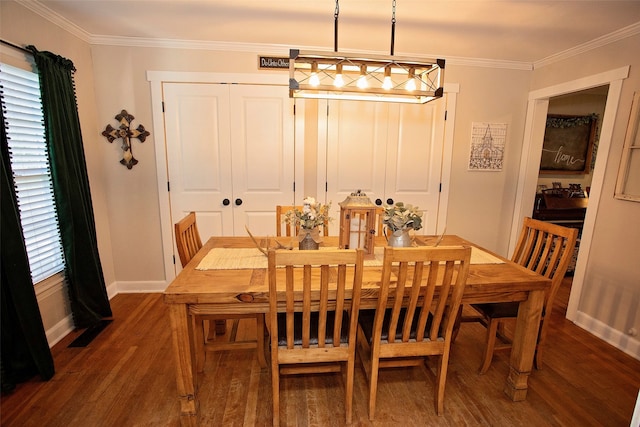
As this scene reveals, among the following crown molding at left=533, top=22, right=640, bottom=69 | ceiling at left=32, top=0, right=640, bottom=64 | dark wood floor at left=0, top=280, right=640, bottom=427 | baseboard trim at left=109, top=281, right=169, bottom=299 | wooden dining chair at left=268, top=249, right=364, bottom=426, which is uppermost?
ceiling at left=32, top=0, right=640, bottom=64

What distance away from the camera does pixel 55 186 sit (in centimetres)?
211

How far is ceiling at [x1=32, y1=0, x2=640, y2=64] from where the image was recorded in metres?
1.99

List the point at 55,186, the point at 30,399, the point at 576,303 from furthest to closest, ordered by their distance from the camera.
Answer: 1. the point at 576,303
2. the point at 55,186
3. the point at 30,399

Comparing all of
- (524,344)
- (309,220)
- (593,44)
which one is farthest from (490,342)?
(593,44)

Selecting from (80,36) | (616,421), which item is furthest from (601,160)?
(80,36)

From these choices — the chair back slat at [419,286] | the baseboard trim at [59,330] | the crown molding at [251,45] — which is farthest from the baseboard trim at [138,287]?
the chair back slat at [419,286]

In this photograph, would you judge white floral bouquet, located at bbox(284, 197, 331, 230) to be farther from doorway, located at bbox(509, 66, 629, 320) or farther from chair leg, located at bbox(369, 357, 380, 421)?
doorway, located at bbox(509, 66, 629, 320)

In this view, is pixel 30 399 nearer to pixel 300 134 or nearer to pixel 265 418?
pixel 265 418

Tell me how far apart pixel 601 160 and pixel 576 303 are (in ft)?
3.95

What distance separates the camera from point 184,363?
4.81ft

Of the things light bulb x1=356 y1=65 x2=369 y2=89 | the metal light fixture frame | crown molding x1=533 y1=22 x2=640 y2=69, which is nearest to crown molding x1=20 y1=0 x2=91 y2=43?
the metal light fixture frame

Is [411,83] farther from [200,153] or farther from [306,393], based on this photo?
[200,153]

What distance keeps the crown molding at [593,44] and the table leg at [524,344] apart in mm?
Answer: 2120

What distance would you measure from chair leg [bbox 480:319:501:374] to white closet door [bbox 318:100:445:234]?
61.6 inches
